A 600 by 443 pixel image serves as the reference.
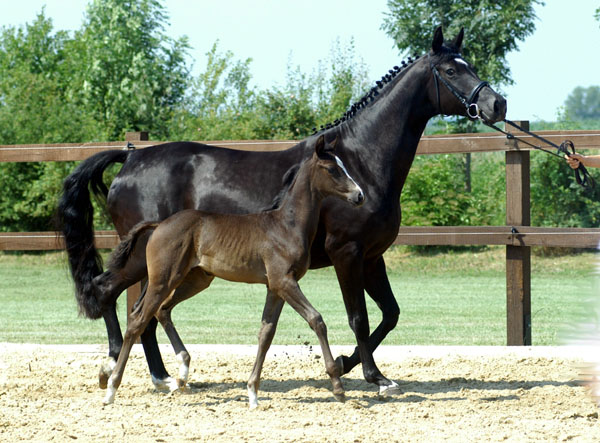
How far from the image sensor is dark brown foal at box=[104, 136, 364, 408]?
4.85m

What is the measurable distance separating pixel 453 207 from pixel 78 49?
890 inches

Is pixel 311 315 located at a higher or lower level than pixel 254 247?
lower

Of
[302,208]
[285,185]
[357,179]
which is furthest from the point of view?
[357,179]

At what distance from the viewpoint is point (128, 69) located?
31062mm

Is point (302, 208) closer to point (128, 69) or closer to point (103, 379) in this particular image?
point (103, 379)

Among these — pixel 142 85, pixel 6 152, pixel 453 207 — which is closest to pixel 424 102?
pixel 6 152

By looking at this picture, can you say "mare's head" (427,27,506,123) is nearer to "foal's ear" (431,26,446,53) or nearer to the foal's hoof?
"foal's ear" (431,26,446,53)

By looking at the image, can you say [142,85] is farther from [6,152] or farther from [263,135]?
[6,152]

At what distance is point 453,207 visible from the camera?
18734 mm

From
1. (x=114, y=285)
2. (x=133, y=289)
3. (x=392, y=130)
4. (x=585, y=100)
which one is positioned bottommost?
(x=133, y=289)

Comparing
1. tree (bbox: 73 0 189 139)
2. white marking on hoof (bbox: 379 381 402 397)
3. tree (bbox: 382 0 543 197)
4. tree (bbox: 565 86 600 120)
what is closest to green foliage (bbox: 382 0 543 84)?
tree (bbox: 382 0 543 197)

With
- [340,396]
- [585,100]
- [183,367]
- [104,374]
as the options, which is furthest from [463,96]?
[585,100]

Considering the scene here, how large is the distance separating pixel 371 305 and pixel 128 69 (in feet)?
69.6

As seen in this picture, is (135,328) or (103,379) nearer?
(135,328)
